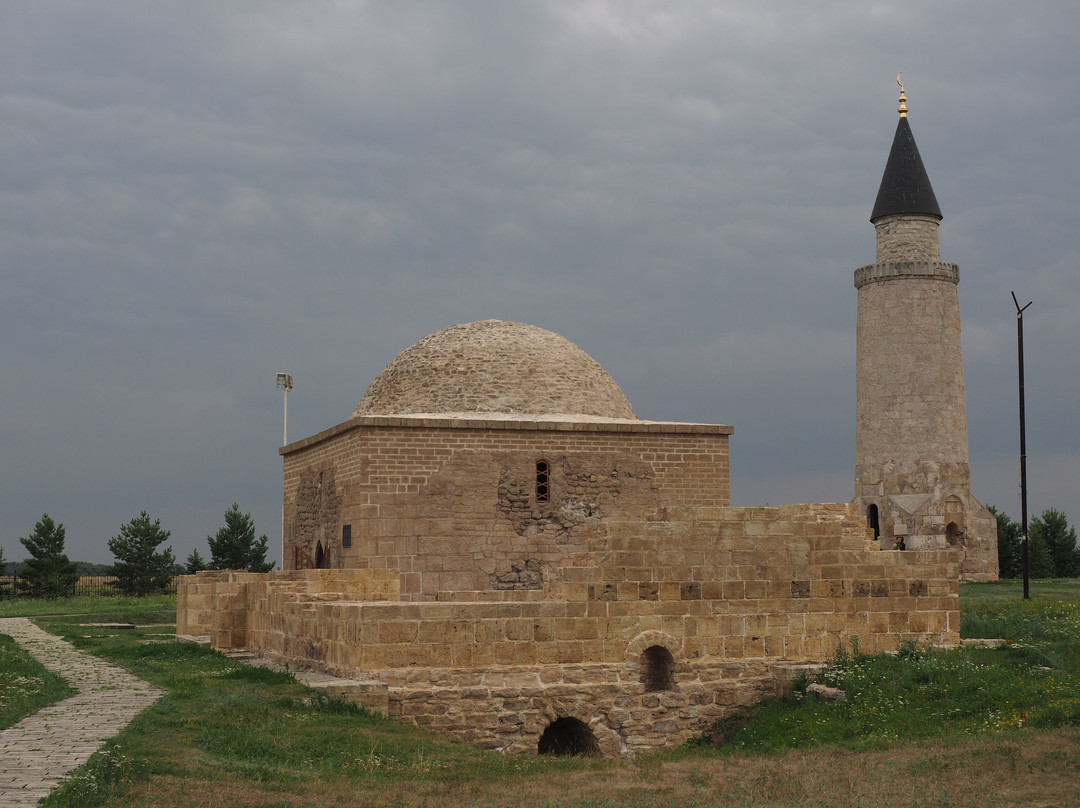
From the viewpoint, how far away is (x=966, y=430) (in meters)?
31.4

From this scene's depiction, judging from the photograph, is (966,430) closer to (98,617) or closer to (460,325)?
(460,325)

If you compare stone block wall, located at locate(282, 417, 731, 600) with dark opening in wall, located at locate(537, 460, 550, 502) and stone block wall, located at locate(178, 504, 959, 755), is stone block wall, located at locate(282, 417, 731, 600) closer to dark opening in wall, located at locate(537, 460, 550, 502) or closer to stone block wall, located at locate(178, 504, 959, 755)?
dark opening in wall, located at locate(537, 460, 550, 502)

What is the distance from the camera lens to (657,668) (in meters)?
13.2

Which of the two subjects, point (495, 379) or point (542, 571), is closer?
point (542, 571)

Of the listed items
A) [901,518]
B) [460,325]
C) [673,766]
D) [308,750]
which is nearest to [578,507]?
[460,325]

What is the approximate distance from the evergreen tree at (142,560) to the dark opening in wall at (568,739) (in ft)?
106

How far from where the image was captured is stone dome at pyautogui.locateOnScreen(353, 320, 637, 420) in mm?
18984

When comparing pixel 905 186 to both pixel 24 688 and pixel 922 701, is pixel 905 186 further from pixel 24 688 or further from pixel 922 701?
pixel 24 688

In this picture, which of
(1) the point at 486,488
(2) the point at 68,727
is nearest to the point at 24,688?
(2) the point at 68,727

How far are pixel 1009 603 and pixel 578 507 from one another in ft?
28.0

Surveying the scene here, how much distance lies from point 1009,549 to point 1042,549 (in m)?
1.30

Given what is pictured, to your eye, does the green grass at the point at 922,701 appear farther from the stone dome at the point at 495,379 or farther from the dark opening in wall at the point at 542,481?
the stone dome at the point at 495,379

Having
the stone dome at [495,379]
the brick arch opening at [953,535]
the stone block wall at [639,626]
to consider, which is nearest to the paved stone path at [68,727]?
Answer: the stone block wall at [639,626]

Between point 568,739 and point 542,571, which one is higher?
point 542,571
